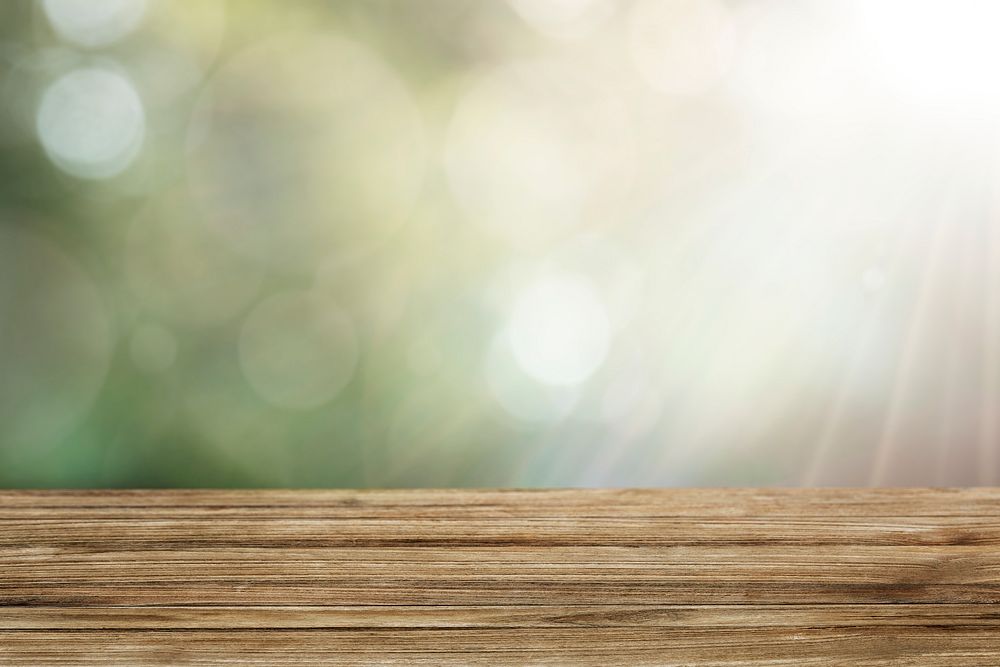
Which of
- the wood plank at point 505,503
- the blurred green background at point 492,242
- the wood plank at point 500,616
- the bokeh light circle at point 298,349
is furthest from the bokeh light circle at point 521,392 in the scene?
the wood plank at point 500,616

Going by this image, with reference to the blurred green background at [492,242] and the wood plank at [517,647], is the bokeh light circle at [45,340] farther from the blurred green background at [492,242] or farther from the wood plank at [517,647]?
the wood plank at [517,647]

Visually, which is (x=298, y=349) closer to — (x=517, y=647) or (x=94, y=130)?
(x=94, y=130)

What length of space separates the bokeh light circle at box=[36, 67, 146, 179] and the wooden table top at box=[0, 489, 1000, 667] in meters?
0.58

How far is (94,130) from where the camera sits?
1.27 metres

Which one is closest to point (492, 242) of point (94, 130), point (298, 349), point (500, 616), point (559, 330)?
point (559, 330)

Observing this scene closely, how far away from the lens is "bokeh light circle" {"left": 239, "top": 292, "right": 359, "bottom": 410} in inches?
51.1

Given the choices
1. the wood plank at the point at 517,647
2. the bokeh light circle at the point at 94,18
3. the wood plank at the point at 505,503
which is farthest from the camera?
the bokeh light circle at the point at 94,18

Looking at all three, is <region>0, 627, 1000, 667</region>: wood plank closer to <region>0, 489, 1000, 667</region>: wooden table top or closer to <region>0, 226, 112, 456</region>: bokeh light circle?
<region>0, 489, 1000, 667</region>: wooden table top

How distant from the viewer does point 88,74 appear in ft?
4.16

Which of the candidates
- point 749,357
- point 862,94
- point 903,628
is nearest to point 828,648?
point 903,628

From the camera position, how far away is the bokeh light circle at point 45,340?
1.28m

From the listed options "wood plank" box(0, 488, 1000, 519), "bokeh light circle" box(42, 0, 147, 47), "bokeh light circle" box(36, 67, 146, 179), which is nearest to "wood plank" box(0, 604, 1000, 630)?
"wood plank" box(0, 488, 1000, 519)

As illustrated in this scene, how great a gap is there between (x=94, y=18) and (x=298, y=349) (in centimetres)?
58

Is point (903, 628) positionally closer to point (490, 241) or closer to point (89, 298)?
point (490, 241)
